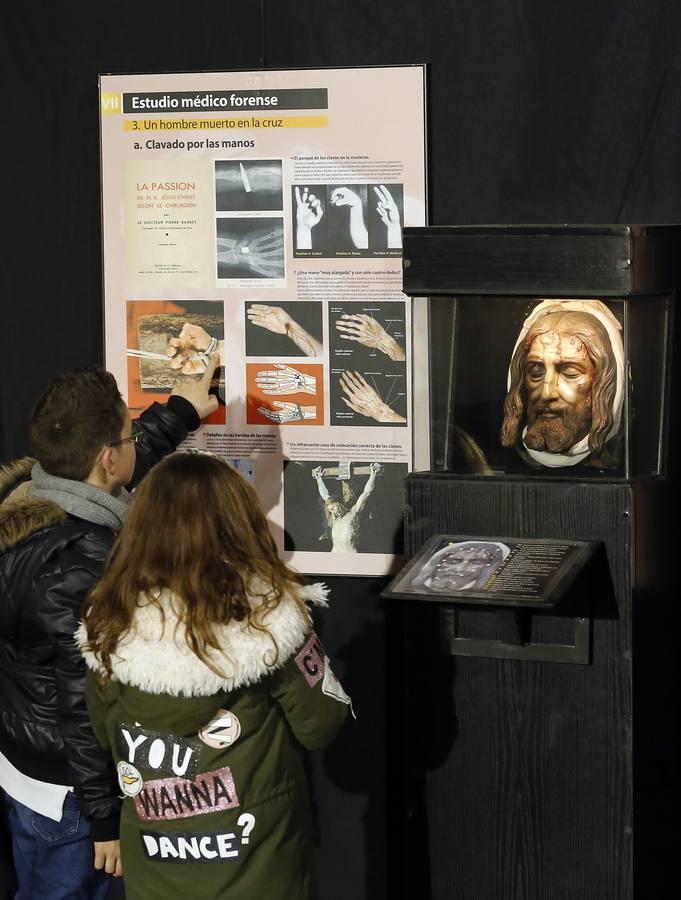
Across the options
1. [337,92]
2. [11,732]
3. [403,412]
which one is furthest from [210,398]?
[11,732]

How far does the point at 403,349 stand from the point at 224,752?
1.36 m

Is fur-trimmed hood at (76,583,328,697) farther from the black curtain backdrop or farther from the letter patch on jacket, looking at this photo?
the black curtain backdrop

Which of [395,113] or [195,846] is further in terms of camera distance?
[395,113]

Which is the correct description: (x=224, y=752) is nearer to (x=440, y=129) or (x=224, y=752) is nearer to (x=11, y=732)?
(x=11, y=732)

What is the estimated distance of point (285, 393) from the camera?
334 centimetres

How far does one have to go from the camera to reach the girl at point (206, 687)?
2.13m

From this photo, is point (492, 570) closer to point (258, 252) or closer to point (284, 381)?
point (284, 381)

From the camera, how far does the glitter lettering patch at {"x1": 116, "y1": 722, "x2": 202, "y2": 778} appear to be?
2.20m

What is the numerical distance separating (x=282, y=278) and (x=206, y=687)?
57.4 inches

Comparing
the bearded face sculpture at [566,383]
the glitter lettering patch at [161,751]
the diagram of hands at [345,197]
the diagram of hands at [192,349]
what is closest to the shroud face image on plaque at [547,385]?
the bearded face sculpture at [566,383]

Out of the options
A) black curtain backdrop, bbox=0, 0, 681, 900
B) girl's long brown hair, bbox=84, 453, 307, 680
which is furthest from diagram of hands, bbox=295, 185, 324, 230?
girl's long brown hair, bbox=84, 453, 307, 680

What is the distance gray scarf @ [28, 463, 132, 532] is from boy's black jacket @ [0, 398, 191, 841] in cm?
2

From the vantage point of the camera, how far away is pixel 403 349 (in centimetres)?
324
